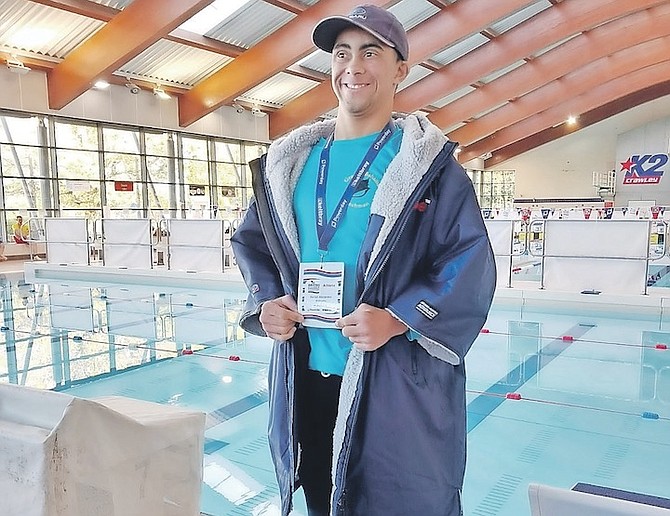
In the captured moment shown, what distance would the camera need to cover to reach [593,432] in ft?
10.6

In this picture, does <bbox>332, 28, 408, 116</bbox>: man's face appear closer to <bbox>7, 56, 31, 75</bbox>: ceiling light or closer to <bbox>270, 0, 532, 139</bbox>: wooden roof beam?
<bbox>270, 0, 532, 139</bbox>: wooden roof beam

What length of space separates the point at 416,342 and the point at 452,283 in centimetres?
14

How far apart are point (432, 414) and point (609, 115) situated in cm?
2593

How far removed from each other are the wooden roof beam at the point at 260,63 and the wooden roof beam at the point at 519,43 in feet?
15.5

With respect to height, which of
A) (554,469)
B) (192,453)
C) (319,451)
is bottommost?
(554,469)

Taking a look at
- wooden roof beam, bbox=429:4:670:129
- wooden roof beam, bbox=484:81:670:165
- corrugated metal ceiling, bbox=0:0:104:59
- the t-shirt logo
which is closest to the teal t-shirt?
the t-shirt logo

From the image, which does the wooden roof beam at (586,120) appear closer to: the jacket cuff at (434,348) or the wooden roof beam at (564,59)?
the wooden roof beam at (564,59)

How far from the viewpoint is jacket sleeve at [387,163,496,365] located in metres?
1.08

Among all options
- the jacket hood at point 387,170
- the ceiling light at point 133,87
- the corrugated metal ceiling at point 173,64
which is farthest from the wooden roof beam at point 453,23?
the jacket hood at point 387,170

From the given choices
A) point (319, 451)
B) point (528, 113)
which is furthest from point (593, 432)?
point (528, 113)

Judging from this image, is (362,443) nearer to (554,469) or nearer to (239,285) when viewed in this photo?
(554,469)

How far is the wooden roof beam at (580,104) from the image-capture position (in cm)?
1970

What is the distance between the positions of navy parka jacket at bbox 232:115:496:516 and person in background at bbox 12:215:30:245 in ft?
44.3

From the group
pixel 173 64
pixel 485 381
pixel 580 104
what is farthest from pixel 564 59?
pixel 485 381
